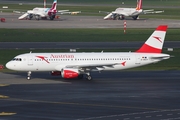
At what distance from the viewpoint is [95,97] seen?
57094mm

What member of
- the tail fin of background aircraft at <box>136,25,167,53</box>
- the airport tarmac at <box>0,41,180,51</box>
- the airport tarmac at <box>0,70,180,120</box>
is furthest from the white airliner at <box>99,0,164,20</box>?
the tail fin of background aircraft at <box>136,25,167,53</box>

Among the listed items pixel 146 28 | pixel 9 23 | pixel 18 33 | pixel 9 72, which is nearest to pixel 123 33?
pixel 146 28

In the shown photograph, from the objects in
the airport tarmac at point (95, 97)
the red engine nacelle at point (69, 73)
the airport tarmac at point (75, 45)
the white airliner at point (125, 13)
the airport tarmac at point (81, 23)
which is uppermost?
the white airliner at point (125, 13)

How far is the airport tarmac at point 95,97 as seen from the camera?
48.8 meters

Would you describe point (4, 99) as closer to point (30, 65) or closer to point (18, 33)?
point (30, 65)

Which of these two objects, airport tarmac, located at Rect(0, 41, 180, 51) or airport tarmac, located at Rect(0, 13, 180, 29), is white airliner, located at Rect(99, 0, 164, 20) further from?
airport tarmac, located at Rect(0, 41, 180, 51)

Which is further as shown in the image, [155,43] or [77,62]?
[155,43]

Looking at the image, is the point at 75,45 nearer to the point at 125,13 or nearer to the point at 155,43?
the point at 155,43

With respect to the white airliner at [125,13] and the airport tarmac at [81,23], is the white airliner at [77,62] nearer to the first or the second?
the airport tarmac at [81,23]

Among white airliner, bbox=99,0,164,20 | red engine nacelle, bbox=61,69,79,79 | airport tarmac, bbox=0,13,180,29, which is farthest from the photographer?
white airliner, bbox=99,0,164,20

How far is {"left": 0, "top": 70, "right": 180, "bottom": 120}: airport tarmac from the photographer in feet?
160

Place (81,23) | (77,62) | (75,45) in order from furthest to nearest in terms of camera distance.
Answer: (81,23) < (75,45) < (77,62)

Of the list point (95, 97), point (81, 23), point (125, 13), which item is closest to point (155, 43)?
Result: point (95, 97)

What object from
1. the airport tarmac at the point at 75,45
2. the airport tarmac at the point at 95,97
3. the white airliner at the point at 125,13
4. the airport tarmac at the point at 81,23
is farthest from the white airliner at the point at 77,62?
the white airliner at the point at 125,13
